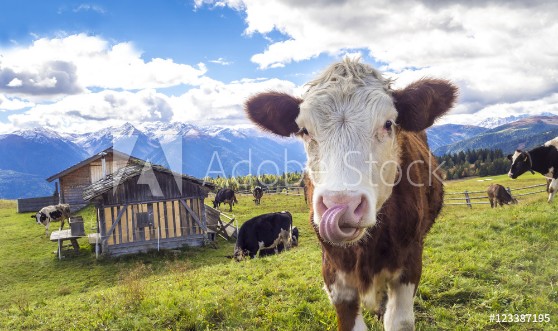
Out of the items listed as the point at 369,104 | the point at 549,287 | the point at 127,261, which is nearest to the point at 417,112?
the point at 369,104

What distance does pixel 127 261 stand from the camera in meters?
20.1

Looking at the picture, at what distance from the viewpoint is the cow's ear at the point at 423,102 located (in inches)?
135

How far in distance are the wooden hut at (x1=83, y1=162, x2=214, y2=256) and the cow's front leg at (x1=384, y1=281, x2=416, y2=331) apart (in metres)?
19.7

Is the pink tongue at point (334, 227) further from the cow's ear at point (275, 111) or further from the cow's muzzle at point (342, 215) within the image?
the cow's ear at point (275, 111)

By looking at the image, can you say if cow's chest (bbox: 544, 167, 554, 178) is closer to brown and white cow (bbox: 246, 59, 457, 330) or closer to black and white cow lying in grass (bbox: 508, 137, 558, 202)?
black and white cow lying in grass (bbox: 508, 137, 558, 202)

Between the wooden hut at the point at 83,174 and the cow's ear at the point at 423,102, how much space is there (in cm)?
3758

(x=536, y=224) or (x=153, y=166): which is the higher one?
(x=153, y=166)

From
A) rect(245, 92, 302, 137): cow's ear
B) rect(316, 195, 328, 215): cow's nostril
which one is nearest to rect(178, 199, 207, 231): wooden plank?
rect(245, 92, 302, 137): cow's ear

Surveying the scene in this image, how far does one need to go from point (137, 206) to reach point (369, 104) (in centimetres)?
2121

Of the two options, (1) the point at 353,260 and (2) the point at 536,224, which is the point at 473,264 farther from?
(1) the point at 353,260

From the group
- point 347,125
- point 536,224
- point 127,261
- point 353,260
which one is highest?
point 347,125

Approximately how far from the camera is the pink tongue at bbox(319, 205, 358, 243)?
2.47m

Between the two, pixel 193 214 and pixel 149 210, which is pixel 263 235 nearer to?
pixel 193 214

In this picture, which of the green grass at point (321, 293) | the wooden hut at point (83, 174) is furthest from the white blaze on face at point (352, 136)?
the wooden hut at point (83, 174)
